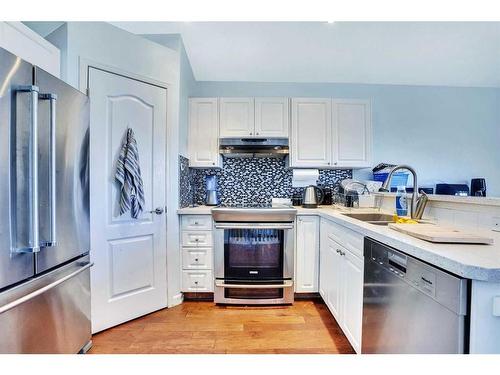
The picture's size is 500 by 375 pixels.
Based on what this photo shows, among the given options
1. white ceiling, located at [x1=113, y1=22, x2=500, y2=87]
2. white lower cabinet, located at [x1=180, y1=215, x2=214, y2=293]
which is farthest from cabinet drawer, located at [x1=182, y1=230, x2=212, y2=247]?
white ceiling, located at [x1=113, y1=22, x2=500, y2=87]

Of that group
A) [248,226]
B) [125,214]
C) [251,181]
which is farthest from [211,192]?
[125,214]

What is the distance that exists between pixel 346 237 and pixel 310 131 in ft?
4.73

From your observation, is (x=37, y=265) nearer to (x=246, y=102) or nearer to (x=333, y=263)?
(x=333, y=263)

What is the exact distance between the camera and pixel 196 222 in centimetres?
231

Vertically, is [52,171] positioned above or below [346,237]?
above

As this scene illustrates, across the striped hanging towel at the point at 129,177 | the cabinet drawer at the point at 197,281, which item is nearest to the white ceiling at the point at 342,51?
the striped hanging towel at the point at 129,177

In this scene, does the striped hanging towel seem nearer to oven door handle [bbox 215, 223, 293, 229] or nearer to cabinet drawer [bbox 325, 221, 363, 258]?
oven door handle [bbox 215, 223, 293, 229]

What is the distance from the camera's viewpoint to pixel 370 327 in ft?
4.08

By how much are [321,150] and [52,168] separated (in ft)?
7.81

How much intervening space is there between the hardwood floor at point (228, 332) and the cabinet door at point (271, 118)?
1.78 metres

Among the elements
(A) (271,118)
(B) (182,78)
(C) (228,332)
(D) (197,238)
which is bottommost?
(C) (228,332)

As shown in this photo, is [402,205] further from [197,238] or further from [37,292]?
[37,292]
